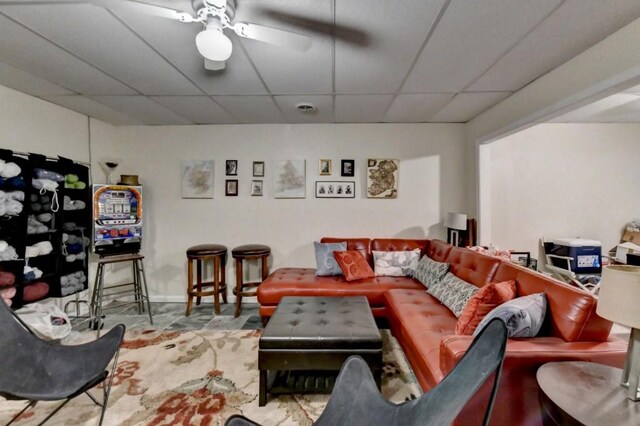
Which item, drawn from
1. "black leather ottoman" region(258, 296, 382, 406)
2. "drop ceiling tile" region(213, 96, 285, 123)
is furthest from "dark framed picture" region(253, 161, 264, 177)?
"black leather ottoman" region(258, 296, 382, 406)

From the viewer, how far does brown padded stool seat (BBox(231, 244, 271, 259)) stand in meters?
3.49

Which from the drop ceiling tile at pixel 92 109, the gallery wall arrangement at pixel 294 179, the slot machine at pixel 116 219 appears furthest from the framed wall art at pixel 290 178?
the drop ceiling tile at pixel 92 109

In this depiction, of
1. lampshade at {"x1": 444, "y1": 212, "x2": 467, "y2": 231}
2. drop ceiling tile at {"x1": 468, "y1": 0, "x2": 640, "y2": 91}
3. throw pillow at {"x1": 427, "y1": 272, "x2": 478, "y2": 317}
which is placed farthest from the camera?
lampshade at {"x1": 444, "y1": 212, "x2": 467, "y2": 231}

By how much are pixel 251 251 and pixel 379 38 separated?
267 cm

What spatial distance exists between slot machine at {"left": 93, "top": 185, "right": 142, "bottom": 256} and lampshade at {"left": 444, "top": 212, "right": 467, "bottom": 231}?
3.93 meters

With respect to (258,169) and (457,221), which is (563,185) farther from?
(258,169)

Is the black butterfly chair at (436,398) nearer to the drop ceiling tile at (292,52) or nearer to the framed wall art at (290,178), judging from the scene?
the drop ceiling tile at (292,52)

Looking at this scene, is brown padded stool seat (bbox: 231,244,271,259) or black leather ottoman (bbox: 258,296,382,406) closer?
black leather ottoman (bbox: 258,296,382,406)

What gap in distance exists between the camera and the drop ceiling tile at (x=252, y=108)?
Answer: 304 cm

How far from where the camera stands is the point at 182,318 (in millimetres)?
3389

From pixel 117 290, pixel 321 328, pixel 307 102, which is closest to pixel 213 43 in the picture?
pixel 307 102

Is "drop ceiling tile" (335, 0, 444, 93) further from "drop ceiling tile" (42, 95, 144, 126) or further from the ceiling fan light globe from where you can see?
"drop ceiling tile" (42, 95, 144, 126)

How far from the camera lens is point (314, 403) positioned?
1910 mm

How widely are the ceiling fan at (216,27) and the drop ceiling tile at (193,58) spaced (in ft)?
0.59
